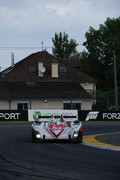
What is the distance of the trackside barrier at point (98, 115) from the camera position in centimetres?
4241

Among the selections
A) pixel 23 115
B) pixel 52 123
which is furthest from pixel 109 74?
pixel 52 123

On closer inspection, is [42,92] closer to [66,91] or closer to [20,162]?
[66,91]

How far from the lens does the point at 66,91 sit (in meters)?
59.8

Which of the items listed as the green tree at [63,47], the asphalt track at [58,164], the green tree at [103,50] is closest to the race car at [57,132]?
the asphalt track at [58,164]

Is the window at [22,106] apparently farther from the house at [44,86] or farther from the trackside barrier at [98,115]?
the trackside barrier at [98,115]

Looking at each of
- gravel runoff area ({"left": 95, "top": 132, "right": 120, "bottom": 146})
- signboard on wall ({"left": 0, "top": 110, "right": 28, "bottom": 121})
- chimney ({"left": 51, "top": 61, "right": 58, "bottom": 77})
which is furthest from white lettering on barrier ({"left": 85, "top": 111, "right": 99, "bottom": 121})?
chimney ({"left": 51, "top": 61, "right": 58, "bottom": 77})

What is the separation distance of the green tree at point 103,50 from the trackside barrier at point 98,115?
31.1 metres

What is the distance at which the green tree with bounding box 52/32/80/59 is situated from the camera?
99.5 m

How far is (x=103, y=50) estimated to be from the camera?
78.2 metres

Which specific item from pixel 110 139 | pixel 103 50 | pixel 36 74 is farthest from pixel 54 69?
pixel 110 139

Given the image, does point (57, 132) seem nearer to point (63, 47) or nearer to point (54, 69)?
point (54, 69)

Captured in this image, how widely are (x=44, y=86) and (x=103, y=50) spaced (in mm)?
19962

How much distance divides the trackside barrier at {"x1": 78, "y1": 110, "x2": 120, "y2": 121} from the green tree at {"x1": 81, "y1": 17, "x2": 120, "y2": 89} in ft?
102

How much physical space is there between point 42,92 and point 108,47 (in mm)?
22125
